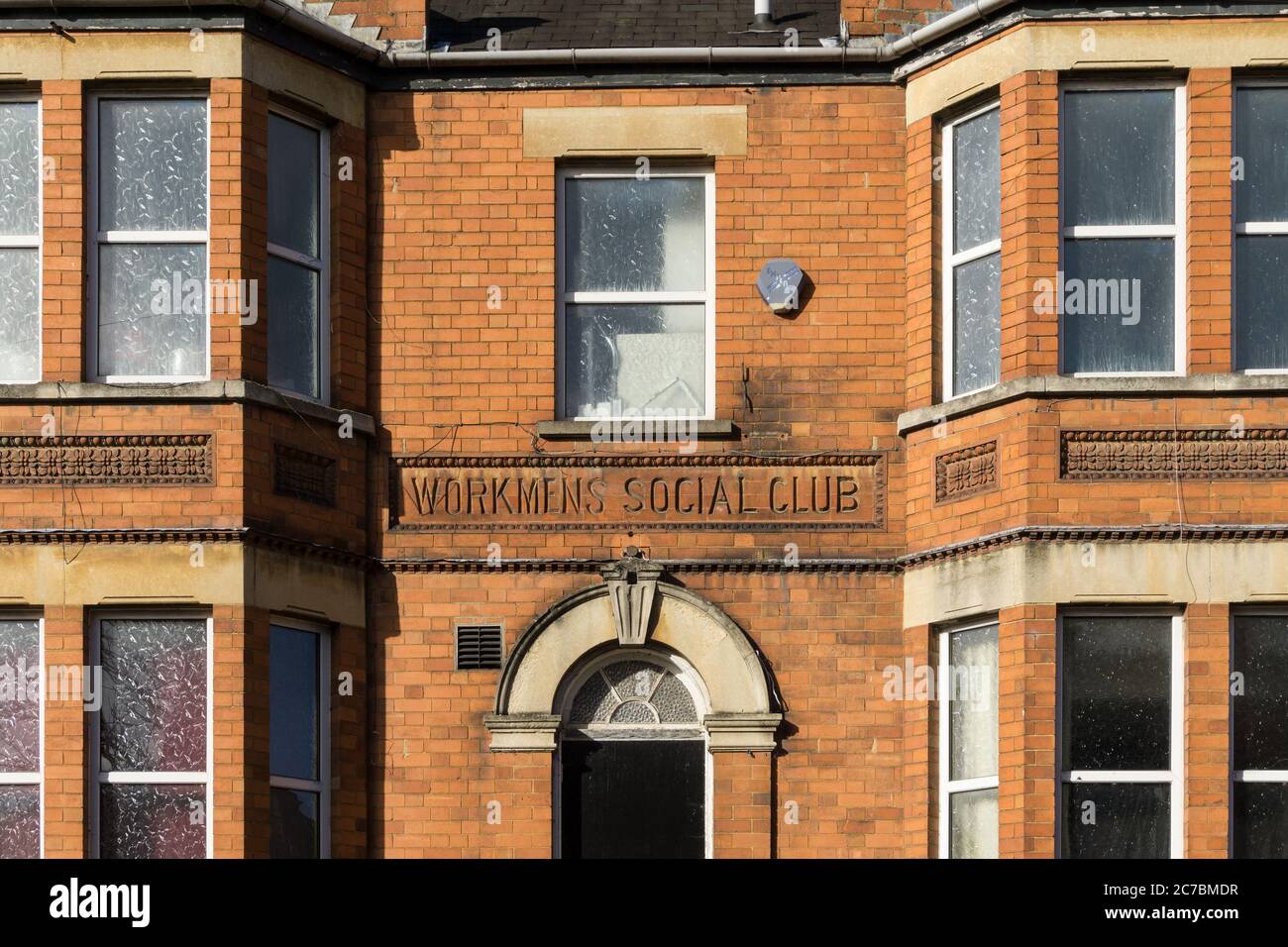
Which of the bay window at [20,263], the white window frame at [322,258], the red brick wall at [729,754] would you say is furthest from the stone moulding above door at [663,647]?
the bay window at [20,263]

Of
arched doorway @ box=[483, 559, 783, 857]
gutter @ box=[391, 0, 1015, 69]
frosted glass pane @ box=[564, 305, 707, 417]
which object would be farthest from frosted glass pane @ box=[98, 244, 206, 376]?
arched doorway @ box=[483, 559, 783, 857]

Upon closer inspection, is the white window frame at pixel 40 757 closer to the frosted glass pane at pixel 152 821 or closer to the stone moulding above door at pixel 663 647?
the frosted glass pane at pixel 152 821

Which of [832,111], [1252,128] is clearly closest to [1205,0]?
[1252,128]

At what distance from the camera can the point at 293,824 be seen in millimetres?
16078

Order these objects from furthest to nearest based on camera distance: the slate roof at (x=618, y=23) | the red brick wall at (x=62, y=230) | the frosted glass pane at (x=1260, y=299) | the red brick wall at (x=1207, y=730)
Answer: the slate roof at (x=618, y=23) → the frosted glass pane at (x=1260, y=299) → the red brick wall at (x=62, y=230) → the red brick wall at (x=1207, y=730)

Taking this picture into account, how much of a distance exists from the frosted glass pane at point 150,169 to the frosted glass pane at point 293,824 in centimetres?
364

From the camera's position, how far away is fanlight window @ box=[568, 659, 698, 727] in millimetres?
16672

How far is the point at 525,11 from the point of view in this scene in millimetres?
18172

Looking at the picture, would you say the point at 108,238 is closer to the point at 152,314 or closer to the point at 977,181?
the point at 152,314

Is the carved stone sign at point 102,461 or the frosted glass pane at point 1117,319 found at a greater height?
the frosted glass pane at point 1117,319

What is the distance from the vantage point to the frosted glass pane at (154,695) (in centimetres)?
1557

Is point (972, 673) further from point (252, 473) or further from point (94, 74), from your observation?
point (94, 74)

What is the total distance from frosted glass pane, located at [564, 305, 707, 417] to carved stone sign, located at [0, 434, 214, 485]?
2688 millimetres

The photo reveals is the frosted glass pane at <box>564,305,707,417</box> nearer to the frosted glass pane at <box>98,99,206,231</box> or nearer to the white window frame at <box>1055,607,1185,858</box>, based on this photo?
the frosted glass pane at <box>98,99,206,231</box>
